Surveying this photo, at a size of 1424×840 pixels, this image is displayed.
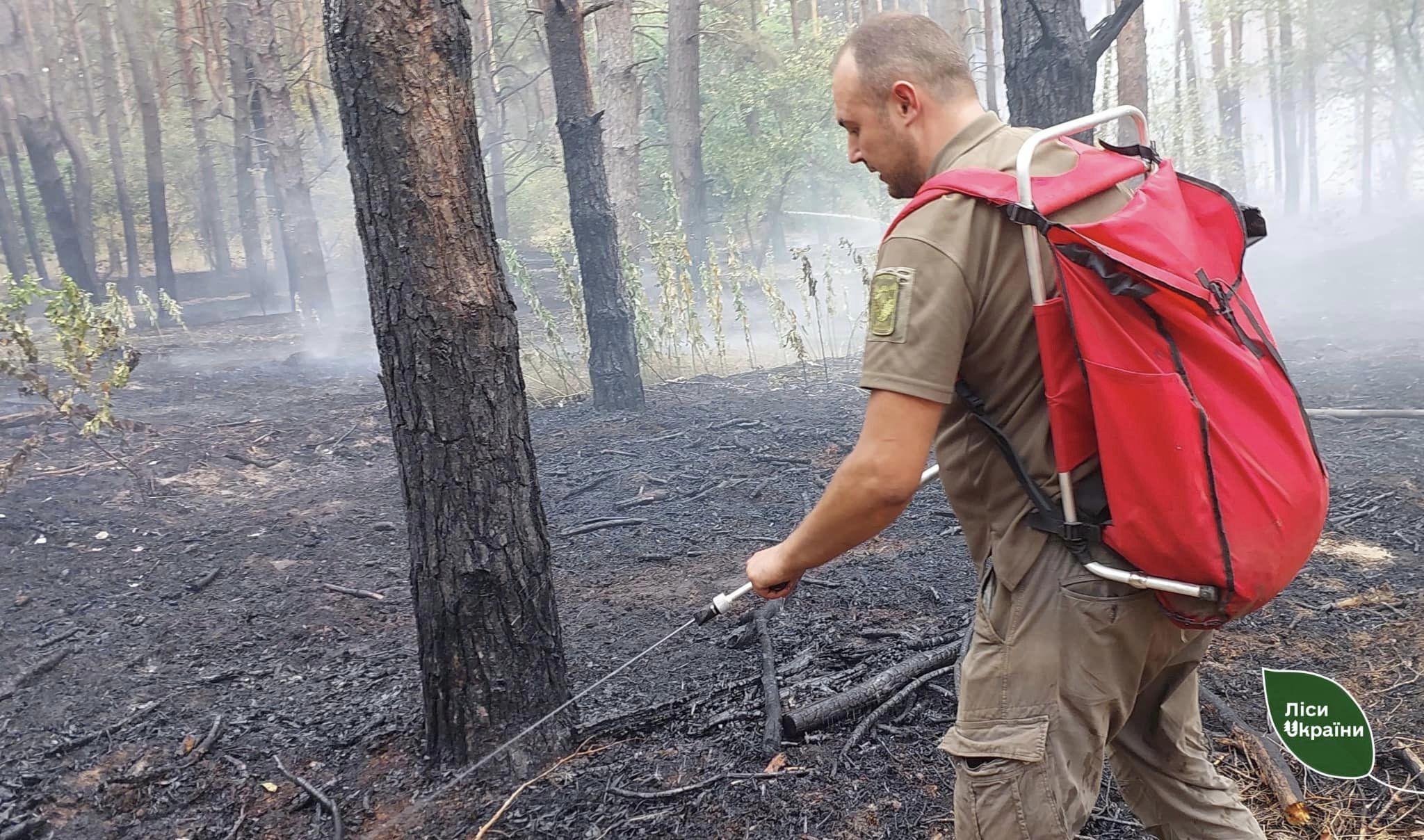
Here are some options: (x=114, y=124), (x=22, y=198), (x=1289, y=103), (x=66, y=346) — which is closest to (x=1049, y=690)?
(x=66, y=346)

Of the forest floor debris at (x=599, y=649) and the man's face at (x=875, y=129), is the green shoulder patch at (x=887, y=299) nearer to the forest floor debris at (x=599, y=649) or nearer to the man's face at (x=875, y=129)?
the man's face at (x=875, y=129)

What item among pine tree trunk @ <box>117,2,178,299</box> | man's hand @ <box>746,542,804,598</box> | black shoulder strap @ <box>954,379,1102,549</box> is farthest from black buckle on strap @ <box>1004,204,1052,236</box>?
pine tree trunk @ <box>117,2,178,299</box>

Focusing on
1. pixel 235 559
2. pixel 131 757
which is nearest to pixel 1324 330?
pixel 235 559

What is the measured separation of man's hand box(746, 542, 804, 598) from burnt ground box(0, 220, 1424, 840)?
1.05 meters

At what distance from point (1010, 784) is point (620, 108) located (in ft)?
42.3

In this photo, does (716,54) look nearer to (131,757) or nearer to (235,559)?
(235,559)

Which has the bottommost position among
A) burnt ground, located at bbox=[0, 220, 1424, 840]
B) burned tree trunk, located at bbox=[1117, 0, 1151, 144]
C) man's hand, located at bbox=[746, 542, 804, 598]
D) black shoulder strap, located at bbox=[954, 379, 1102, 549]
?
burnt ground, located at bbox=[0, 220, 1424, 840]

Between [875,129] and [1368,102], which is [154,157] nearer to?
[875,129]

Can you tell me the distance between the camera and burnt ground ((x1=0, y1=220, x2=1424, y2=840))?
2.80 meters

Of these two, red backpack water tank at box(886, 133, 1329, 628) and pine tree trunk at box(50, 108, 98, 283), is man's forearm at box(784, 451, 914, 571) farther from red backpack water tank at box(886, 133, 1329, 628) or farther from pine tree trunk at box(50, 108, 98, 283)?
pine tree trunk at box(50, 108, 98, 283)

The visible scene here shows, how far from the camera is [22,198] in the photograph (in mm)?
21703

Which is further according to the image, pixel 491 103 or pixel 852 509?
pixel 491 103

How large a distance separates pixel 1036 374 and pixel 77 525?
6.33m

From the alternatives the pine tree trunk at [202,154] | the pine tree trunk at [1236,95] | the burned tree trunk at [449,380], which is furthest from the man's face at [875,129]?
the pine tree trunk at [1236,95]
